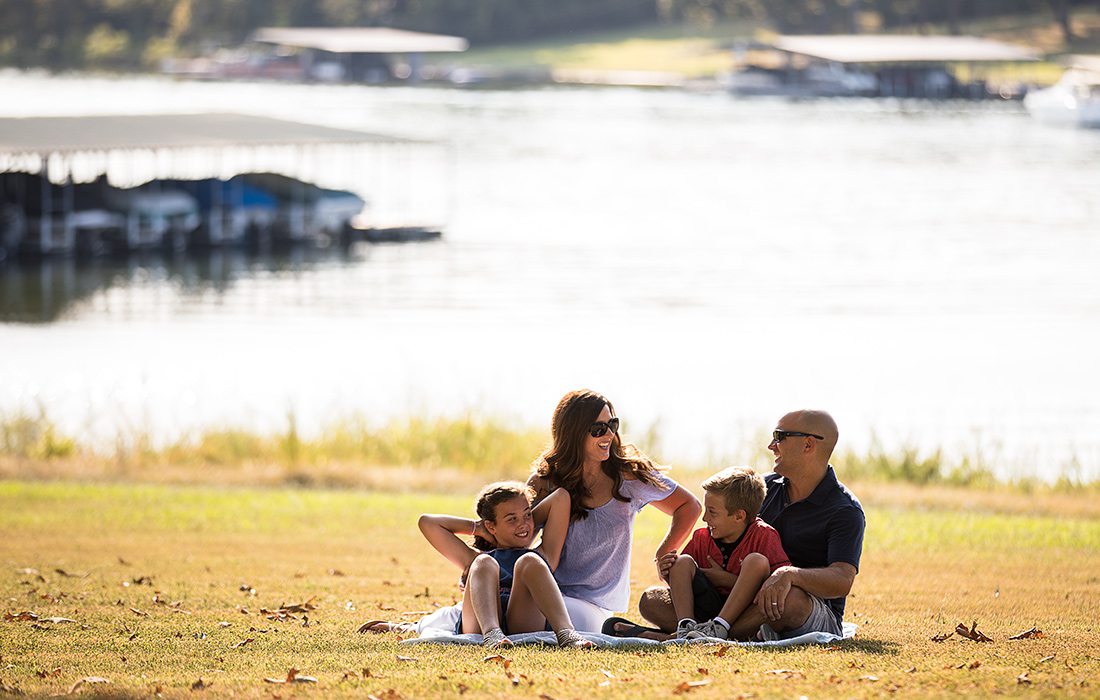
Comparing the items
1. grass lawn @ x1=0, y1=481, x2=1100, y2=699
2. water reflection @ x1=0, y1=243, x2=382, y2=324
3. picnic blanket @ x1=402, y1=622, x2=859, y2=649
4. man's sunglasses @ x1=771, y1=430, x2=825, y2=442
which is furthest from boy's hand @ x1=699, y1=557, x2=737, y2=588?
water reflection @ x1=0, y1=243, x2=382, y2=324

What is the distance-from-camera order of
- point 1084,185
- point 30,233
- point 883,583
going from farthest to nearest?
point 1084,185 < point 30,233 < point 883,583

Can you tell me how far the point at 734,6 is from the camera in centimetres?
12200

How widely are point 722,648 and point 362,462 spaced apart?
9.58 m

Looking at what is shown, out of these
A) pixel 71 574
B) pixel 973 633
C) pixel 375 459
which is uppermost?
pixel 973 633

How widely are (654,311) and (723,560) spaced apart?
26637mm

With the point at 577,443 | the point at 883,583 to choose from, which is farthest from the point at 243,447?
the point at 577,443

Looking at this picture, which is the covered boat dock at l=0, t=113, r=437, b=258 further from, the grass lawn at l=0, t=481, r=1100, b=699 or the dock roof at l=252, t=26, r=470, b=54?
the dock roof at l=252, t=26, r=470, b=54

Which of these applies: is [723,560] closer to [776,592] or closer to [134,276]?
[776,592]

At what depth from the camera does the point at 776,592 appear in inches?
254

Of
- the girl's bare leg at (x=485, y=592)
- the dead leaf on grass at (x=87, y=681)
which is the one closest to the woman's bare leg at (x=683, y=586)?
the girl's bare leg at (x=485, y=592)

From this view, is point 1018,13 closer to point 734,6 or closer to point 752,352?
point 734,6

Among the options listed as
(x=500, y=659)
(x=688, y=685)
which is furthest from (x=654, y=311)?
(x=688, y=685)

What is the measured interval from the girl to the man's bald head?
992 millimetres

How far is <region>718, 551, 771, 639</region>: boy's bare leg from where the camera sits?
256 inches
